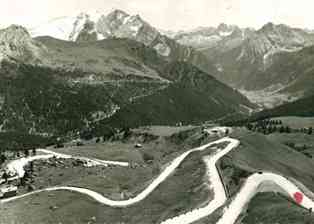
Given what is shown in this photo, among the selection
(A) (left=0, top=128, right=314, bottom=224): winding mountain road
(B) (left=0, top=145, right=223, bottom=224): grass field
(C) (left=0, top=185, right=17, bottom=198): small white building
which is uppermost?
(A) (left=0, top=128, right=314, bottom=224): winding mountain road

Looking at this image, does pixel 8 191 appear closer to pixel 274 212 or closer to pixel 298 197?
pixel 298 197

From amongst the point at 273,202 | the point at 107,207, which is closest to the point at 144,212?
the point at 107,207

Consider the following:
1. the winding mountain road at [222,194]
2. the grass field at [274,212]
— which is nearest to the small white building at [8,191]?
the winding mountain road at [222,194]

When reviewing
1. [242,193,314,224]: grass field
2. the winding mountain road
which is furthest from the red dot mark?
[242,193,314,224]: grass field

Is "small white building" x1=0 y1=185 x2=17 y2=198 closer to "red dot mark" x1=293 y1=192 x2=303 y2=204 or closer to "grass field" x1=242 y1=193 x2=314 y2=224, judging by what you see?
"grass field" x1=242 y1=193 x2=314 y2=224

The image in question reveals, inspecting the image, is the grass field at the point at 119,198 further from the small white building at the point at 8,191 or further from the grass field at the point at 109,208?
the small white building at the point at 8,191

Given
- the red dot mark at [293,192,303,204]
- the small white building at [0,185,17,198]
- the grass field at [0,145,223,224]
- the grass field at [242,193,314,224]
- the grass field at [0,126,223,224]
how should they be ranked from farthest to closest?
1. the small white building at [0,185,17,198]
2. the grass field at [0,126,223,224]
3. the grass field at [0,145,223,224]
4. the red dot mark at [293,192,303,204]
5. the grass field at [242,193,314,224]

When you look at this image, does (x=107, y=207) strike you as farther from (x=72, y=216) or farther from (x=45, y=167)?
(x=45, y=167)

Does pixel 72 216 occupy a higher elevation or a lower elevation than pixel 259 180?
lower

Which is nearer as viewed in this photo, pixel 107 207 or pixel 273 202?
pixel 273 202

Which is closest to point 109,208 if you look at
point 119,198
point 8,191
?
point 119,198

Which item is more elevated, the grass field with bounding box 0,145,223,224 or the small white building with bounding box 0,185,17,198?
the grass field with bounding box 0,145,223,224
